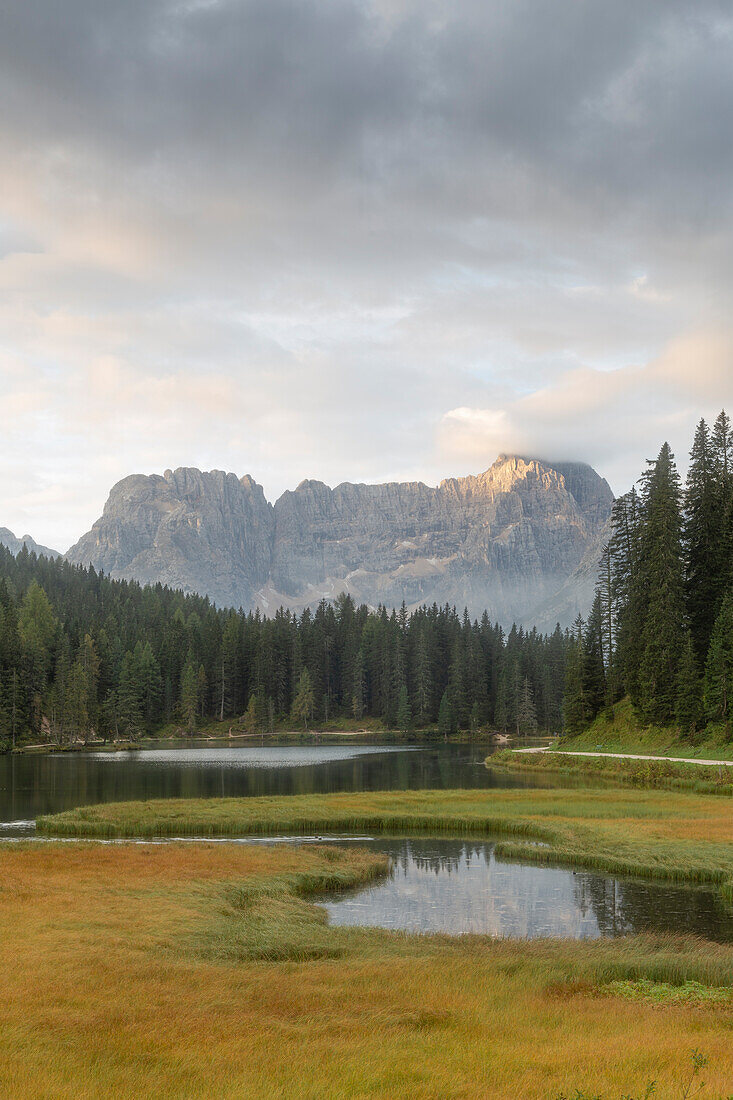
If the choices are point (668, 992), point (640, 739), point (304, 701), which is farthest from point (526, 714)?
point (668, 992)

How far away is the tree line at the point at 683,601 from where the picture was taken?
253ft

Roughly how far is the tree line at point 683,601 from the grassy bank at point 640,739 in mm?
1236

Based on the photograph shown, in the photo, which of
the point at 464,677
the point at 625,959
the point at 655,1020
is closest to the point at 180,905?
the point at 625,959

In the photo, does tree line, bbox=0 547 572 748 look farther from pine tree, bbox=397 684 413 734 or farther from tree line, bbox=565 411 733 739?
tree line, bbox=565 411 733 739

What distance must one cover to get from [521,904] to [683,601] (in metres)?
62.0

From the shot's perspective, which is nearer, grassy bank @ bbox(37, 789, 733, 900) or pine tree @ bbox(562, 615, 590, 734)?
grassy bank @ bbox(37, 789, 733, 900)

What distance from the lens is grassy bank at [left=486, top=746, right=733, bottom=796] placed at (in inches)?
2367

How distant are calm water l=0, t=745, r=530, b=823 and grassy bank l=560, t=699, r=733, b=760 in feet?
44.1

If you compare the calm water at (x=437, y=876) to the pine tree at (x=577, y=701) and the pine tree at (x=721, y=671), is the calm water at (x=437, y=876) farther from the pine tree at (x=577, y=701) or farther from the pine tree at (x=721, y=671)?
the pine tree at (x=577, y=701)

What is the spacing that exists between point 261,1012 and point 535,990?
6.64 metres

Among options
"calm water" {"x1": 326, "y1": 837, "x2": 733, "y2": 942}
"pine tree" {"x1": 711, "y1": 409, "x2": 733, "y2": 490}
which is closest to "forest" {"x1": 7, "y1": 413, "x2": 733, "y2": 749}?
"pine tree" {"x1": 711, "y1": 409, "x2": 733, "y2": 490}

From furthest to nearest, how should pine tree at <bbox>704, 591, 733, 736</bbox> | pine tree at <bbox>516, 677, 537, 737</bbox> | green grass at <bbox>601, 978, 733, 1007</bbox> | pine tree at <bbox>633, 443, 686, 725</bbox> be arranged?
pine tree at <bbox>516, 677, 537, 737</bbox> < pine tree at <bbox>633, 443, 686, 725</bbox> < pine tree at <bbox>704, 591, 733, 736</bbox> < green grass at <bbox>601, 978, 733, 1007</bbox>

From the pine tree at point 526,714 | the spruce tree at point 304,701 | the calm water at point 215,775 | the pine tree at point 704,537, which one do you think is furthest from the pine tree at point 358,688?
the pine tree at point 704,537

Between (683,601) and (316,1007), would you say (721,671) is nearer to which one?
(683,601)
